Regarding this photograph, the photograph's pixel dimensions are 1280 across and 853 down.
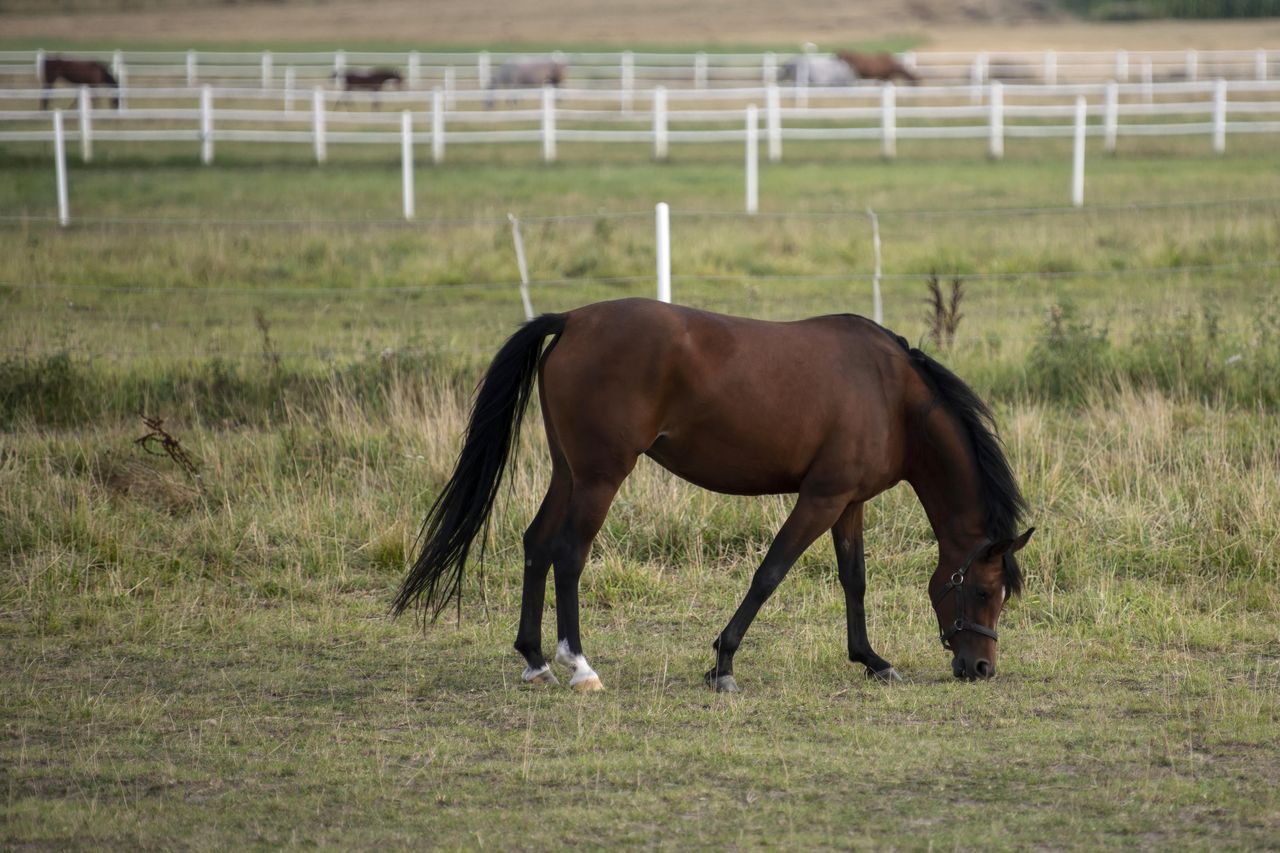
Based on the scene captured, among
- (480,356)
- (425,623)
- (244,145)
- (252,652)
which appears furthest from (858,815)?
(244,145)

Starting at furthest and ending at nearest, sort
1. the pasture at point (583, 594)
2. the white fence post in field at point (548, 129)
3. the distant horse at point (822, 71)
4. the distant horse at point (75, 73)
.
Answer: the distant horse at point (822, 71)
the distant horse at point (75, 73)
the white fence post in field at point (548, 129)
the pasture at point (583, 594)

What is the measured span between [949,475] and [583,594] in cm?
205

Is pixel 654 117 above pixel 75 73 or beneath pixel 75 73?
beneath

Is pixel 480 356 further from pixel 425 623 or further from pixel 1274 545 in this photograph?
pixel 1274 545

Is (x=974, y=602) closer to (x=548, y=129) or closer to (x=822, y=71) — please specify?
(x=548, y=129)

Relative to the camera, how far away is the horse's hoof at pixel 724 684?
18.9 ft

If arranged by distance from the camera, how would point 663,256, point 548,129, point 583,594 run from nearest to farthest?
point 583,594 → point 663,256 → point 548,129

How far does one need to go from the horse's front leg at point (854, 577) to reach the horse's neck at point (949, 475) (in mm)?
314

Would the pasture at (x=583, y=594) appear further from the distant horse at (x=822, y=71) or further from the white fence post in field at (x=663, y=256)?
the distant horse at (x=822, y=71)

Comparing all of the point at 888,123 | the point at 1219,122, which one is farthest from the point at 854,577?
the point at 1219,122

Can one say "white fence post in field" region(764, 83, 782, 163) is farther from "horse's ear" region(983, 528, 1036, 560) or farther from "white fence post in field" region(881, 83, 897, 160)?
"horse's ear" region(983, 528, 1036, 560)

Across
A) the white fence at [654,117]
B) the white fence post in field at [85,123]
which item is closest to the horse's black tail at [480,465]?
the white fence at [654,117]

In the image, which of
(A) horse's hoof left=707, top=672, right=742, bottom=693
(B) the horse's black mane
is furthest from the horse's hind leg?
(B) the horse's black mane

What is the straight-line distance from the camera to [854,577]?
6.07 meters
